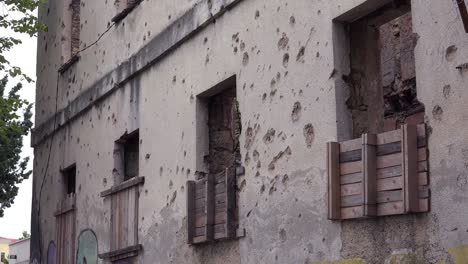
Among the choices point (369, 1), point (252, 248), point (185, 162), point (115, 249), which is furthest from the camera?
point (115, 249)

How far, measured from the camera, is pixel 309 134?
281 inches

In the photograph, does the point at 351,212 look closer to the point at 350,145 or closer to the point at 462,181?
the point at 350,145

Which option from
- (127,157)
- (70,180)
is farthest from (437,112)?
(70,180)

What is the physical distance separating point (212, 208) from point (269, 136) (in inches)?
47.2

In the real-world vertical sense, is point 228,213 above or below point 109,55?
below

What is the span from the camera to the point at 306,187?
707cm

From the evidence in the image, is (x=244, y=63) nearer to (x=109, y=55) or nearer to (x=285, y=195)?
(x=285, y=195)

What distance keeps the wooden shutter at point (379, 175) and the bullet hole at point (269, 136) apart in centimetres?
106

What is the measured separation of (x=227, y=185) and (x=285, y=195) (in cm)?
102

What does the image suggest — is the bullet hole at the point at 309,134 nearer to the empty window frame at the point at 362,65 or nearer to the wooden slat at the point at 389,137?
the empty window frame at the point at 362,65

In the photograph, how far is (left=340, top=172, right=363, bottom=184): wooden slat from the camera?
6.46 meters

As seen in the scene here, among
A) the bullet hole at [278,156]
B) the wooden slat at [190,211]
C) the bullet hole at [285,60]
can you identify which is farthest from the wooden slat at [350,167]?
the wooden slat at [190,211]

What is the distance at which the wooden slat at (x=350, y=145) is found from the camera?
6.53m


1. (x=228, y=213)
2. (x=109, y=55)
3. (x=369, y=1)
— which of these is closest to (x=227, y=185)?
(x=228, y=213)
